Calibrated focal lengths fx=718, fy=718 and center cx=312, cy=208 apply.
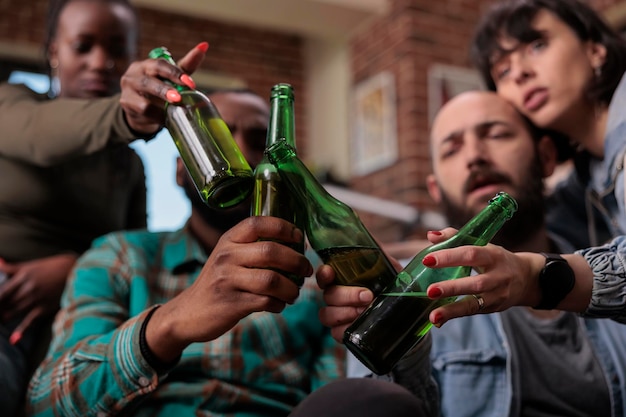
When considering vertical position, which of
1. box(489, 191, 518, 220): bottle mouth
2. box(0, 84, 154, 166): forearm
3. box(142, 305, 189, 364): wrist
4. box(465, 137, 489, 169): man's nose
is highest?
box(465, 137, 489, 169): man's nose

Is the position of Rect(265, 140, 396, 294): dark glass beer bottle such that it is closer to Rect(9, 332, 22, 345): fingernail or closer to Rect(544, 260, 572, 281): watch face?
Rect(544, 260, 572, 281): watch face

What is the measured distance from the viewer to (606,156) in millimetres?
1131

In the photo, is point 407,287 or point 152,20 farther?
point 152,20

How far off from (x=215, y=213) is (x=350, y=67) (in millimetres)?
3081

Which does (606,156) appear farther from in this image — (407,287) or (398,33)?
(398,33)

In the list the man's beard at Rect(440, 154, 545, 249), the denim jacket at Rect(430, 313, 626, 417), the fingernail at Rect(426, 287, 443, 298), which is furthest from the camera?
the man's beard at Rect(440, 154, 545, 249)

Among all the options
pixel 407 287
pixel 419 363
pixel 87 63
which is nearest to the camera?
pixel 407 287

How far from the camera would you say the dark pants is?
0.72m

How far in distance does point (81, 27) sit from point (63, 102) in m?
0.31

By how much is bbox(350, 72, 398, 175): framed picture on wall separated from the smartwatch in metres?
2.87

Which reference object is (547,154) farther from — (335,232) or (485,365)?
(335,232)

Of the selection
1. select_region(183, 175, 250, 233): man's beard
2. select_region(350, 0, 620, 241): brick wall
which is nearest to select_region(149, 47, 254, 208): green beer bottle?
select_region(183, 175, 250, 233): man's beard

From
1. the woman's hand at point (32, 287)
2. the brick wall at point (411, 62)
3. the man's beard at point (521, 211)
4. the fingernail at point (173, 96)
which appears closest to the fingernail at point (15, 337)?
the woman's hand at point (32, 287)

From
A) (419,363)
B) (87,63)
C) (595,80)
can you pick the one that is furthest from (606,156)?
(87,63)
